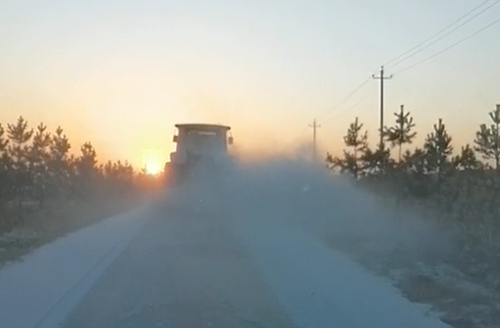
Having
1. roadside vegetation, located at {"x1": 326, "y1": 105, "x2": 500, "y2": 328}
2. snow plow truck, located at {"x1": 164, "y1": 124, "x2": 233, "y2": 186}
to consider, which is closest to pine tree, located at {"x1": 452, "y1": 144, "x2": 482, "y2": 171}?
roadside vegetation, located at {"x1": 326, "y1": 105, "x2": 500, "y2": 328}

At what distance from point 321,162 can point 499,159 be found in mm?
23587

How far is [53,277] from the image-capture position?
1822cm

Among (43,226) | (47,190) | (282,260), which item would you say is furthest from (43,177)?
(282,260)

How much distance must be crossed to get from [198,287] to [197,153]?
26903mm

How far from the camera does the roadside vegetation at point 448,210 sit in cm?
1570

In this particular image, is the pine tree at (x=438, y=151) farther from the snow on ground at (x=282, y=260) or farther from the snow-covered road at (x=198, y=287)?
the snow-covered road at (x=198, y=287)

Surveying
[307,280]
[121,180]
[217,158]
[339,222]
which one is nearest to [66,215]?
[217,158]

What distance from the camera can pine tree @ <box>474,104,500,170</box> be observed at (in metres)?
44.2

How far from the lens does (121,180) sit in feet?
291

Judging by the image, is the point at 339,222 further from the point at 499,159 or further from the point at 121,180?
the point at 121,180

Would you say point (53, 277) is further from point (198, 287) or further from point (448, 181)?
point (448, 181)

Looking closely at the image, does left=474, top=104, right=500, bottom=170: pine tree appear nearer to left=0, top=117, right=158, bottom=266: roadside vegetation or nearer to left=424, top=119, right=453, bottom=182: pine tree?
left=424, top=119, right=453, bottom=182: pine tree

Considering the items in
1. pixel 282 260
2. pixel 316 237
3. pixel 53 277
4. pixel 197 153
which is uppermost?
pixel 197 153

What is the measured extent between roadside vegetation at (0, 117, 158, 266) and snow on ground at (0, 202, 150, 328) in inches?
40.6
